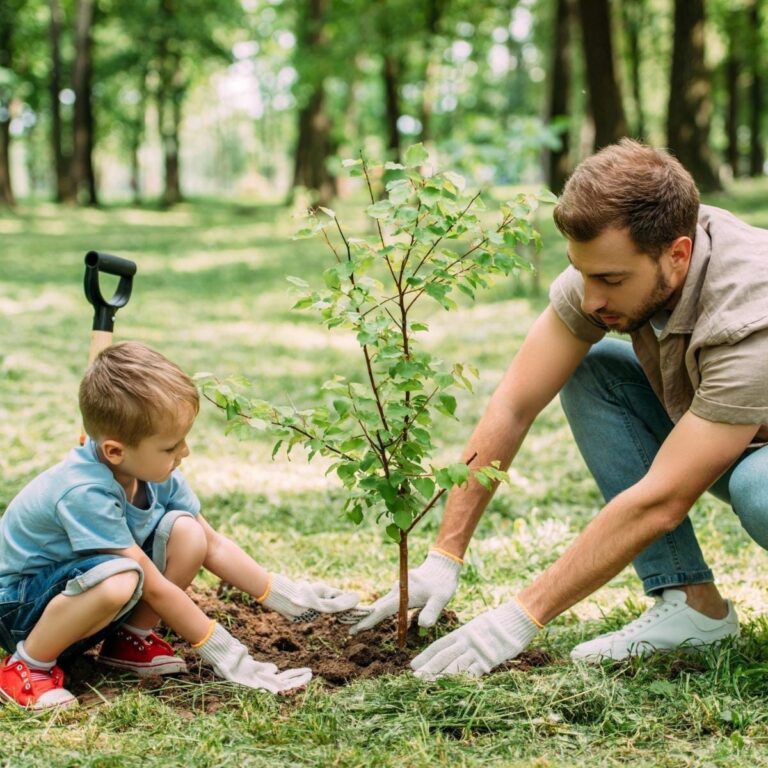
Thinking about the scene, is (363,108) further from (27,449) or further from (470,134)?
(27,449)

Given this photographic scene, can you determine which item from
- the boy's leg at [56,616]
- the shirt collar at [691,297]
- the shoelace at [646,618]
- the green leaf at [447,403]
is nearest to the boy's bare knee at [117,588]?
the boy's leg at [56,616]

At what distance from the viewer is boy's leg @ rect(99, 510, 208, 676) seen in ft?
9.06

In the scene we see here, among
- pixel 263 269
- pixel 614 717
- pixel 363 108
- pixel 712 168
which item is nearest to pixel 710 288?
pixel 614 717

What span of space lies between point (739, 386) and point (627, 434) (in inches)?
25.4

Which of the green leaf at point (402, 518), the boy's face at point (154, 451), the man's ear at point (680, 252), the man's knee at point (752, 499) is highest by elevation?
the man's ear at point (680, 252)

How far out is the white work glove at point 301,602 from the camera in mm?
3053

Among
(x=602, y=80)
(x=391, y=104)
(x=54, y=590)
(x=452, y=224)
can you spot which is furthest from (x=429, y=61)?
(x=54, y=590)

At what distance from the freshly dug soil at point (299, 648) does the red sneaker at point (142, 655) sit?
1.2 inches

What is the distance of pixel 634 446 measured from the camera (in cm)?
301

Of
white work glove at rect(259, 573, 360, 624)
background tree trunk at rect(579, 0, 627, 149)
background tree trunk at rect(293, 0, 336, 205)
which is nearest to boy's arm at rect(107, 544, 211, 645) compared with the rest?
white work glove at rect(259, 573, 360, 624)

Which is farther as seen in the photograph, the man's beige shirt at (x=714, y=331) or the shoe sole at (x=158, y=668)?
the shoe sole at (x=158, y=668)

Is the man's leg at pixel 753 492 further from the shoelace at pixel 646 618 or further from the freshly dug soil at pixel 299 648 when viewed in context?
the freshly dug soil at pixel 299 648

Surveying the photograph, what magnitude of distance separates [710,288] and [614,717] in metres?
1.11

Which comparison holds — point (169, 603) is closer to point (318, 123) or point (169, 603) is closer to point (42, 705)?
point (42, 705)
